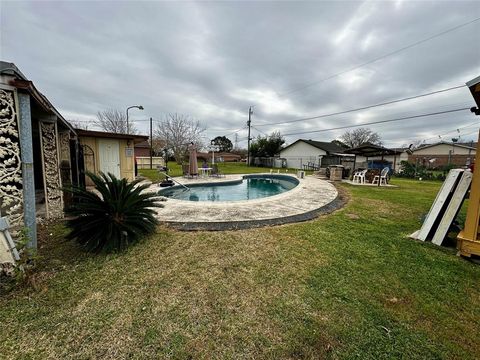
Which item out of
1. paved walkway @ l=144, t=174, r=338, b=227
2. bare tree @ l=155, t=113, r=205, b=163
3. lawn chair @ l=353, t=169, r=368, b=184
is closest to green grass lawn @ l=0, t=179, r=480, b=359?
paved walkway @ l=144, t=174, r=338, b=227

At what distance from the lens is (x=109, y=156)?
979 cm

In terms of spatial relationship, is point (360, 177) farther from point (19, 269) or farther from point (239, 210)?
point (19, 269)

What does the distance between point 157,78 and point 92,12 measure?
11.1m

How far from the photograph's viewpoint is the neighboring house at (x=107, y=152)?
9.13 m

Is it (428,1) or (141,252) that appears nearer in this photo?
(141,252)

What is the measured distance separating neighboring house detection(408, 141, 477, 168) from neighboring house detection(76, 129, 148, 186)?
3262 cm

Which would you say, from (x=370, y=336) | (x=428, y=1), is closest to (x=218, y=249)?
(x=370, y=336)

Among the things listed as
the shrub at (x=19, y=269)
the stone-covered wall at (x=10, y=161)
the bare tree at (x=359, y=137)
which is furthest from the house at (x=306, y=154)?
the shrub at (x=19, y=269)

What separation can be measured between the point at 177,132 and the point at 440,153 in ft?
132

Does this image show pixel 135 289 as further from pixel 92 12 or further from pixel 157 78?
pixel 157 78

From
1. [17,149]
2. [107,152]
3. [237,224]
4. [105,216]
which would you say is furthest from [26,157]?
[107,152]

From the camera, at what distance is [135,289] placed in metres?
2.34

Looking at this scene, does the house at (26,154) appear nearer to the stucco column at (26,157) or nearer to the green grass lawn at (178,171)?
the stucco column at (26,157)

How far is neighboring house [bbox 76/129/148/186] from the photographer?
9.13 metres
